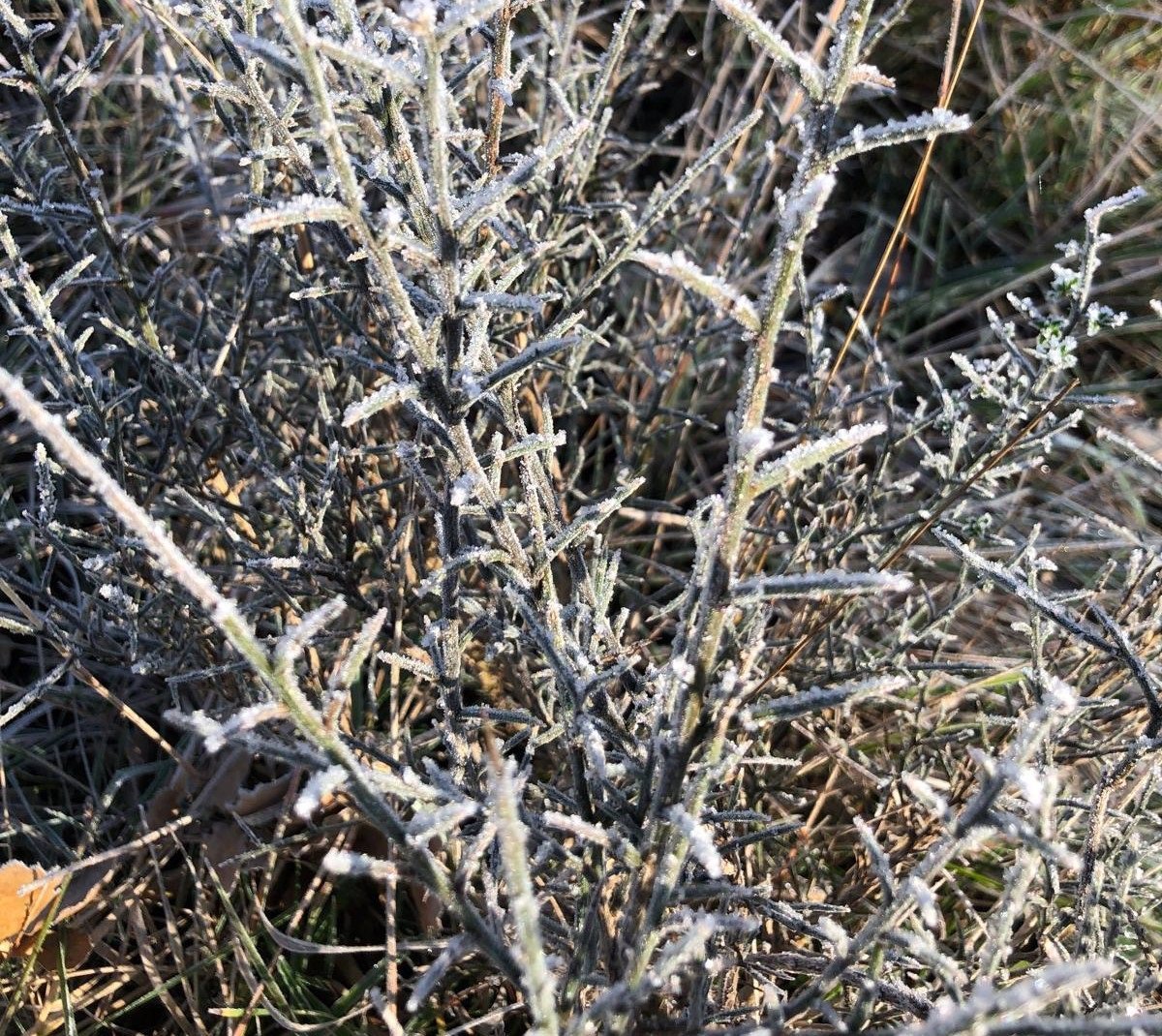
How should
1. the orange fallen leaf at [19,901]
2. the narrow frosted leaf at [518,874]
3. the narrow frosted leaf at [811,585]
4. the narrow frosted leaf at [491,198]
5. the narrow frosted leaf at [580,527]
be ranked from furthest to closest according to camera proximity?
the orange fallen leaf at [19,901] → the narrow frosted leaf at [580,527] → the narrow frosted leaf at [491,198] → the narrow frosted leaf at [811,585] → the narrow frosted leaf at [518,874]

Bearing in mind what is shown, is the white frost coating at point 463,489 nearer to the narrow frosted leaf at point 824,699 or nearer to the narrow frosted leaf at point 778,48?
the narrow frosted leaf at point 824,699

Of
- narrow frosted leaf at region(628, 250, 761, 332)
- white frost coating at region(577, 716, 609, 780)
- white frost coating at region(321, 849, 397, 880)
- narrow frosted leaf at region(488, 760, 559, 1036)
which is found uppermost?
narrow frosted leaf at region(628, 250, 761, 332)

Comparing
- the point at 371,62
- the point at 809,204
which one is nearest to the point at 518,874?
the point at 809,204

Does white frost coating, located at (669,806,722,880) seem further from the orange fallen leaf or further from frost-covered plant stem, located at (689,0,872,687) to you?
the orange fallen leaf

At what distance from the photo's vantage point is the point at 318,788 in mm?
777

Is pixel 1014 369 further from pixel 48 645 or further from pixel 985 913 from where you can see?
pixel 48 645

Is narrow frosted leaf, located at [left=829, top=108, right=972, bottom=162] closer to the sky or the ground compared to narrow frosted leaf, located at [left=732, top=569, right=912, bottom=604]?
closer to the sky

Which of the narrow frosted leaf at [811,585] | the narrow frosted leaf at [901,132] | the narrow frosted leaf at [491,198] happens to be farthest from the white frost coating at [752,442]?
the narrow frosted leaf at [491,198]

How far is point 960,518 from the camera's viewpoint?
1.69 m

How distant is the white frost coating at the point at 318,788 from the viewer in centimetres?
75

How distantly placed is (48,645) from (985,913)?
175 centimetres

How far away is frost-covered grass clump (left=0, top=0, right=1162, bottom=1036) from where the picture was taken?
86 centimetres

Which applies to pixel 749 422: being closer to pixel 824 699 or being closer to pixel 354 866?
pixel 824 699

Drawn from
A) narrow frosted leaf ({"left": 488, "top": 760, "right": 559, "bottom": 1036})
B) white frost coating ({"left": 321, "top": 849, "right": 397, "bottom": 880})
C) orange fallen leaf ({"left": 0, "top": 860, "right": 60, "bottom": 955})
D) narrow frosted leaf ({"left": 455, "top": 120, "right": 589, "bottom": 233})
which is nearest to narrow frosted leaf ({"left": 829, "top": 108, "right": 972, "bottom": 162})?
narrow frosted leaf ({"left": 455, "top": 120, "right": 589, "bottom": 233})
